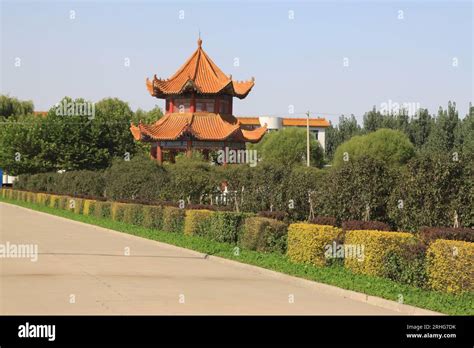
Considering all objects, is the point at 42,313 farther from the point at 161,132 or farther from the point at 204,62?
the point at 204,62

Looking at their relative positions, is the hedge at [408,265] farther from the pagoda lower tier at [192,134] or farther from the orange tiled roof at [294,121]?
the orange tiled roof at [294,121]

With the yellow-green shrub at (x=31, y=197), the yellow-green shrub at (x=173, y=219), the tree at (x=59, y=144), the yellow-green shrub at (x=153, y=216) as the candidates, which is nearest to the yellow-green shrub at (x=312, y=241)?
the yellow-green shrub at (x=173, y=219)

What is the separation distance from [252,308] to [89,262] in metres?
7.50

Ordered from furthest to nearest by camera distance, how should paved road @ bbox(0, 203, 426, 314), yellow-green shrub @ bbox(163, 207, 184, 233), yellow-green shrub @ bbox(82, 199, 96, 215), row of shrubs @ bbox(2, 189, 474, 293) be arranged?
yellow-green shrub @ bbox(82, 199, 96, 215)
yellow-green shrub @ bbox(163, 207, 184, 233)
row of shrubs @ bbox(2, 189, 474, 293)
paved road @ bbox(0, 203, 426, 314)

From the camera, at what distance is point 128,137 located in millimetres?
80438

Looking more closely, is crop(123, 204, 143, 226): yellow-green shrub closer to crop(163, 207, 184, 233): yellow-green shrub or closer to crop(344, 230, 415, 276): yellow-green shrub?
crop(163, 207, 184, 233): yellow-green shrub

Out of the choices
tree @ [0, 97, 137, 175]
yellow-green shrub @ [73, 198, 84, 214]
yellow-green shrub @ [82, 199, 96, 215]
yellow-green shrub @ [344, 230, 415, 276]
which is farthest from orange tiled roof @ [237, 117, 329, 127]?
yellow-green shrub @ [344, 230, 415, 276]

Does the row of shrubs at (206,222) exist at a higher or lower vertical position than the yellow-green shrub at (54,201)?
higher

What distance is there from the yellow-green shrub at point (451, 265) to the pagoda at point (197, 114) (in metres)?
39.6

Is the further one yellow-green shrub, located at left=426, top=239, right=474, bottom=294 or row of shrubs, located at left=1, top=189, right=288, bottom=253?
row of shrubs, located at left=1, top=189, right=288, bottom=253

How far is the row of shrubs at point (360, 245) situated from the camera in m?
13.9

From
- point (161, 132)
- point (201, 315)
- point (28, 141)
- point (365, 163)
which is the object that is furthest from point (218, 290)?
point (28, 141)

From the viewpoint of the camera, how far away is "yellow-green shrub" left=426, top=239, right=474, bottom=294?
44.5 ft

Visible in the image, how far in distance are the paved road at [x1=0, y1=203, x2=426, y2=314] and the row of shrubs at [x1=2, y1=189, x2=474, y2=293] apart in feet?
5.04
